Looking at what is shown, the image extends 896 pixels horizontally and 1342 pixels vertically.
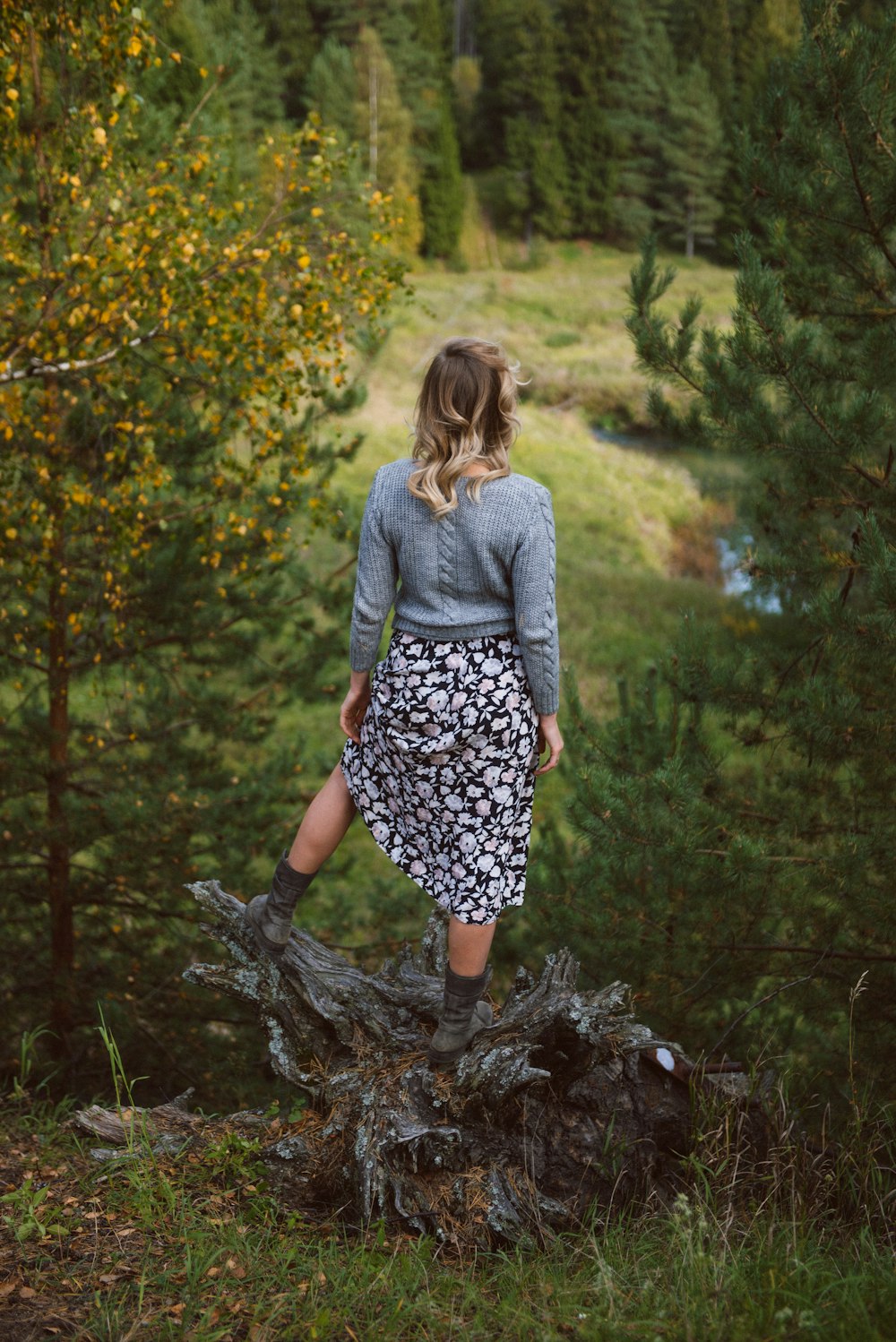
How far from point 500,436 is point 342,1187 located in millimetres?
2146

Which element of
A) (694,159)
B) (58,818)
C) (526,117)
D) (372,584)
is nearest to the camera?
(372,584)

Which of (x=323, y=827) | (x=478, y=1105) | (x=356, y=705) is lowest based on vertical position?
(x=478, y=1105)

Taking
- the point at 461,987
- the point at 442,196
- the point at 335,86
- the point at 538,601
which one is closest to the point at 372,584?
the point at 538,601

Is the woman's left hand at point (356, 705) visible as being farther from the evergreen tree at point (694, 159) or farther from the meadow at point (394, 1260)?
the evergreen tree at point (694, 159)

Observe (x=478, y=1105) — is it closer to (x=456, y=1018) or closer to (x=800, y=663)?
(x=456, y=1018)

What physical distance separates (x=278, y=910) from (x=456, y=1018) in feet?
2.08

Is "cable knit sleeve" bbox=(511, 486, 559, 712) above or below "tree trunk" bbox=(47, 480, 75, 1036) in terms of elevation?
above

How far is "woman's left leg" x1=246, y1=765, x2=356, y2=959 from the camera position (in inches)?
123

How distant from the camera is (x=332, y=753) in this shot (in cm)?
794

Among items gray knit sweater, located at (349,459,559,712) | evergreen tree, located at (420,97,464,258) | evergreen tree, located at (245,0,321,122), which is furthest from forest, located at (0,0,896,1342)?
evergreen tree, located at (245,0,321,122)

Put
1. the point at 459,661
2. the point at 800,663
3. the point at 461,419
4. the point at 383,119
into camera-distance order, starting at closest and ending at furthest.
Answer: the point at 461,419 < the point at 459,661 < the point at 800,663 < the point at 383,119

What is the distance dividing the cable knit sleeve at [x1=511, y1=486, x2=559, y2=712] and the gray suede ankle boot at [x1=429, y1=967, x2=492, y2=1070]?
2.75ft

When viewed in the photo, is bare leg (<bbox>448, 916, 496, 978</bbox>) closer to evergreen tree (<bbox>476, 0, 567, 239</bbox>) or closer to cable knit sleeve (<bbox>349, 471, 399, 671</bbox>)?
cable knit sleeve (<bbox>349, 471, 399, 671</bbox>)

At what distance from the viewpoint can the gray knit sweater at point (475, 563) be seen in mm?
2812
